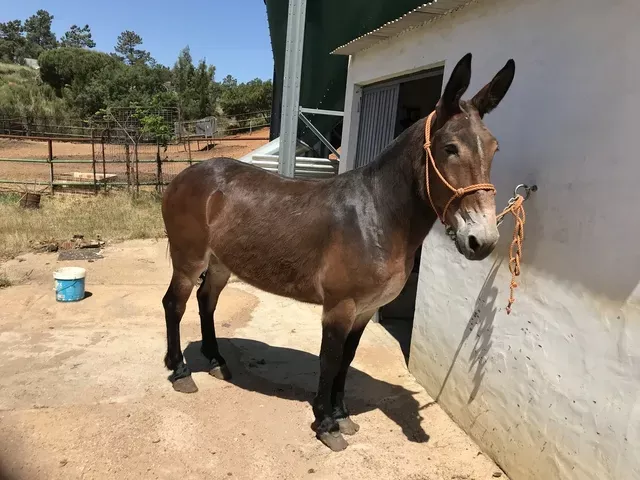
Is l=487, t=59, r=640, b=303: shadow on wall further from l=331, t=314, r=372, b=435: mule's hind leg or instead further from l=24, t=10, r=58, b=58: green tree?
l=24, t=10, r=58, b=58: green tree

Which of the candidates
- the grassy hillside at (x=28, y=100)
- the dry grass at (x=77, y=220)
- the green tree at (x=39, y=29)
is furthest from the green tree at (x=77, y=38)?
the dry grass at (x=77, y=220)

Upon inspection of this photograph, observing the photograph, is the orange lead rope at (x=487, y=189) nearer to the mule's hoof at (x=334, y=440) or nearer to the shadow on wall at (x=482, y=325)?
the shadow on wall at (x=482, y=325)

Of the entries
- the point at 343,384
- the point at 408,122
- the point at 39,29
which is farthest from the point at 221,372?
the point at 39,29

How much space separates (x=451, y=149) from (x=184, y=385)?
9.47 feet

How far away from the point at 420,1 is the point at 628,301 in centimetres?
372

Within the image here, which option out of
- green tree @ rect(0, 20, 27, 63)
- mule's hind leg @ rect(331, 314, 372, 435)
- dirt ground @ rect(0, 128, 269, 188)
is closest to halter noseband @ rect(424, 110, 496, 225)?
mule's hind leg @ rect(331, 314, 372, 435)

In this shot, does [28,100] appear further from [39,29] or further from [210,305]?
[39,29]

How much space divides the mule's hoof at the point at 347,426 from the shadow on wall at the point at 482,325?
0.88 m

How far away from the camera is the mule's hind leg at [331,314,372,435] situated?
11.2 ft

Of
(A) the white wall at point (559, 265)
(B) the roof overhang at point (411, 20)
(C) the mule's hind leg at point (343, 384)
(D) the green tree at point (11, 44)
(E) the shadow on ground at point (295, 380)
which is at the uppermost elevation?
(D) the green tree at point (11, 44)

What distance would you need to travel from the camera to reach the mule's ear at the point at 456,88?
7.26 ft

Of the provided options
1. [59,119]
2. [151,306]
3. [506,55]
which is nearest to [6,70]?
[59,119]

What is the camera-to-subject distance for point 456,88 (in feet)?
7.61

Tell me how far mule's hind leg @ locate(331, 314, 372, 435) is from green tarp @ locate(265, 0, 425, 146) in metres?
3.40
